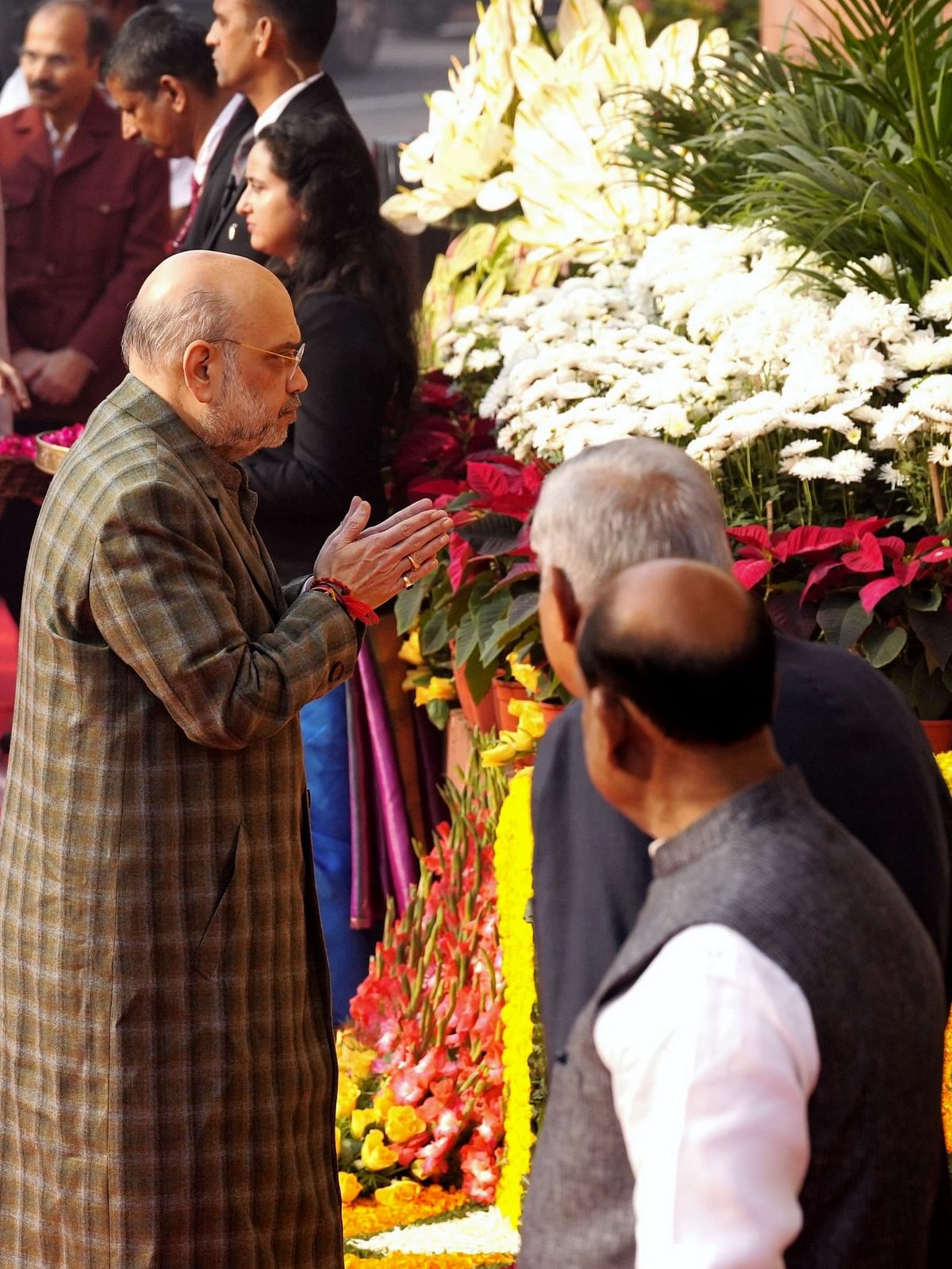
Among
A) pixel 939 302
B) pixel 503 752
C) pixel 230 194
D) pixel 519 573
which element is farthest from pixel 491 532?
pixel 230 194

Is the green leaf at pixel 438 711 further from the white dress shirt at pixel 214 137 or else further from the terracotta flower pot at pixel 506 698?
the white dress shirt at pixel 214 137

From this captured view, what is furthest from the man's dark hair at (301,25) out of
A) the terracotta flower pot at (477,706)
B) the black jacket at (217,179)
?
the terracotta flower pot at (477,706)

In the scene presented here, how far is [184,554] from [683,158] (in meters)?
2.30

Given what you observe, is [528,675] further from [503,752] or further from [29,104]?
[29,104]

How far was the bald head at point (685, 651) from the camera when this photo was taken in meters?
1.21

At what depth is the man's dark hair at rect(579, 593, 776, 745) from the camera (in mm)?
1208

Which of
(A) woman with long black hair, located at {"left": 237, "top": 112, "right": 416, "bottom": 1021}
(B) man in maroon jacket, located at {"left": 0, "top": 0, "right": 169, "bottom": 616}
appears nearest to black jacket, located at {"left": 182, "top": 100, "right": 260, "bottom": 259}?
(A) woman with long black hair, located at {"left": 237, "top": 112, "right": 416, "bottom": 1021}

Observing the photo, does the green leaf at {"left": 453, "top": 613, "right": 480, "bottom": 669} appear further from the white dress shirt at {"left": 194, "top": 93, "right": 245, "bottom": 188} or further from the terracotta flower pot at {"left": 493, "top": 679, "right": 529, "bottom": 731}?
the white dress shirt at {"left": 194, "top": 93, "right": 245, "bottom": 188}

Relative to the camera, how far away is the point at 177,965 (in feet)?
7.25

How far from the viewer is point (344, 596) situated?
2.35m

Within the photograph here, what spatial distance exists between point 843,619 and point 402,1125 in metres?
1.28

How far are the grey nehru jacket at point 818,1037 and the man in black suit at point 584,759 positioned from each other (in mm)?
161

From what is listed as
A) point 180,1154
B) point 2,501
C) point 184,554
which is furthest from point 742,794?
point 2,501

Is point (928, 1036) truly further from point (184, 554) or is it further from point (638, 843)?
point (184, 554)
